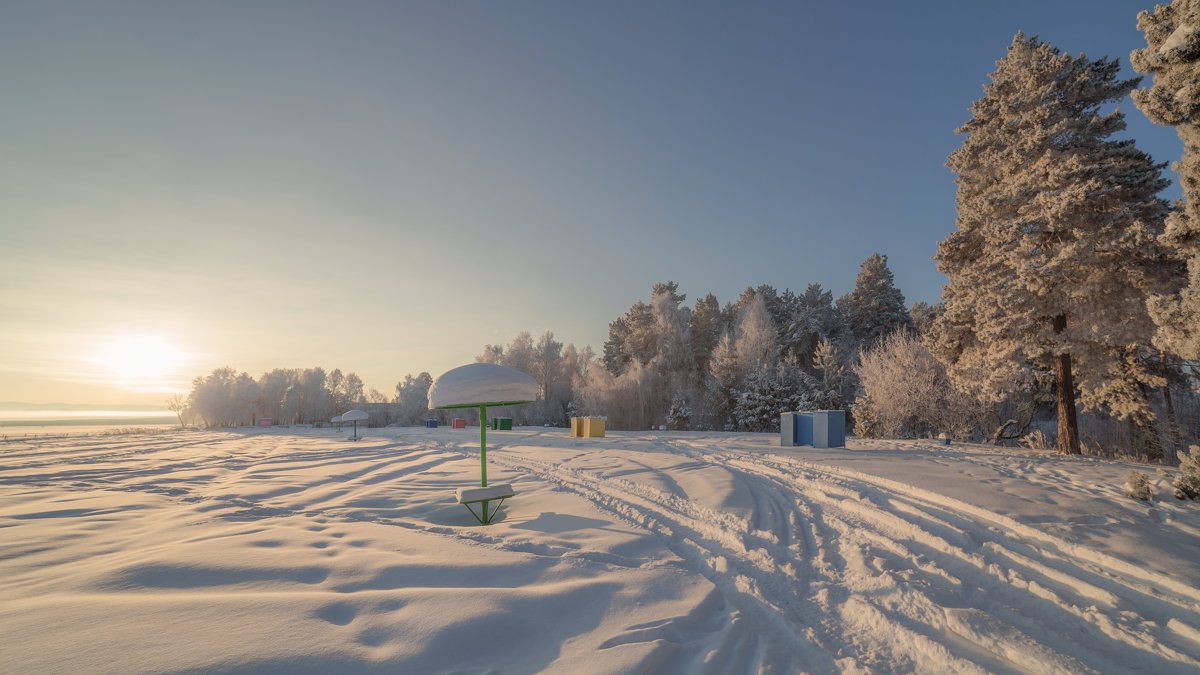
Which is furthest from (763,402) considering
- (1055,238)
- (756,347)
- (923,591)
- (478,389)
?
(923,591)

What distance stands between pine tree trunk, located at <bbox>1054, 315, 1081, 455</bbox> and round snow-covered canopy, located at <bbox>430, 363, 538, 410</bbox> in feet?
42.3

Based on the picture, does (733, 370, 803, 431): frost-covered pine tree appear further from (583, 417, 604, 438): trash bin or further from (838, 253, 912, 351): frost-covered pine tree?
(838, 253, 912, 351): frost-covered pine tree

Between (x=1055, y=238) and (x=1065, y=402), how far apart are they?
3940 mm

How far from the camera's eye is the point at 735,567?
4262mm

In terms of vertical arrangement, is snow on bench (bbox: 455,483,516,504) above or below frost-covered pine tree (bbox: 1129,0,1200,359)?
below

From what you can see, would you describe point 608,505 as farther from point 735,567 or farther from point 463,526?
point 735,567

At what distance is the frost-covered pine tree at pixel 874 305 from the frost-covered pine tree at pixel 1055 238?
2625cm

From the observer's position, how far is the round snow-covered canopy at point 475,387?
21.2 ft

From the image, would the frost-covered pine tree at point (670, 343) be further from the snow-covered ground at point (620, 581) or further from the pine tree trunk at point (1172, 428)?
the snow-covered ground at point (620, 581)

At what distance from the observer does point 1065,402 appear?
436 inches

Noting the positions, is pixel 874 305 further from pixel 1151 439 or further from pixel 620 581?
pixel 620 581

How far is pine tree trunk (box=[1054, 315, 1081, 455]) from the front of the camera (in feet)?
35.6

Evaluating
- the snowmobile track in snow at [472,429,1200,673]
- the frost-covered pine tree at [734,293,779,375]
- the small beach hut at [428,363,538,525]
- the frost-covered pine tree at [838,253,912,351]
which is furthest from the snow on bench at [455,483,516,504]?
the frost-covered pine tree at [838,253,912,351]

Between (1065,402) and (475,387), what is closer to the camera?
(475,387)
